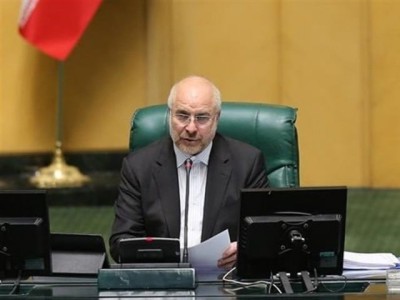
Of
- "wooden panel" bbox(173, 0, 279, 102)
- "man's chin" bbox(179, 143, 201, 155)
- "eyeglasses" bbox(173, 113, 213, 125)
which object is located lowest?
"man's chin" bbox(179, 143, 201, 155)

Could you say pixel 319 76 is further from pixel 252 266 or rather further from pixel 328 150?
pixel 252 266

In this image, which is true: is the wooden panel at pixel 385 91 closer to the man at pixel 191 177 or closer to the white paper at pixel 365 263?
the man at pixel 191 177

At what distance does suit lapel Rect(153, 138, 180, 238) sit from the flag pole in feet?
14.6

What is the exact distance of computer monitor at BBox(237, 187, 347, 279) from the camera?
3.54 m

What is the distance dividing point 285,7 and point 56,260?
5.82 metres

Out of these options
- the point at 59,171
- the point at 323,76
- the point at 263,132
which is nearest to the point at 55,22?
the point at 59,171

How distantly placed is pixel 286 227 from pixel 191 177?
106 cm

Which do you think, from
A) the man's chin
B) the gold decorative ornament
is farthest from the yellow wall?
the man's chin

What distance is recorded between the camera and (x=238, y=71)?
9.26 m

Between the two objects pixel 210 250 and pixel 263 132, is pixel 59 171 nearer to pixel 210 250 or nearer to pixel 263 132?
pixel 263 132

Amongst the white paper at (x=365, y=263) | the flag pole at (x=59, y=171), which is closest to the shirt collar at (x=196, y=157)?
the white paper at (x=365, y=263)

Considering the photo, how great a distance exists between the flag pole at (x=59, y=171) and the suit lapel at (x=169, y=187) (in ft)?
14.6

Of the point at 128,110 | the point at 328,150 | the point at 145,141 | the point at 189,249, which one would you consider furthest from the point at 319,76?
the point at 189,249

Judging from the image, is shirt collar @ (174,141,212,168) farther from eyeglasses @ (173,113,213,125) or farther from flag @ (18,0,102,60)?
flag @ (18,0,102,60)
